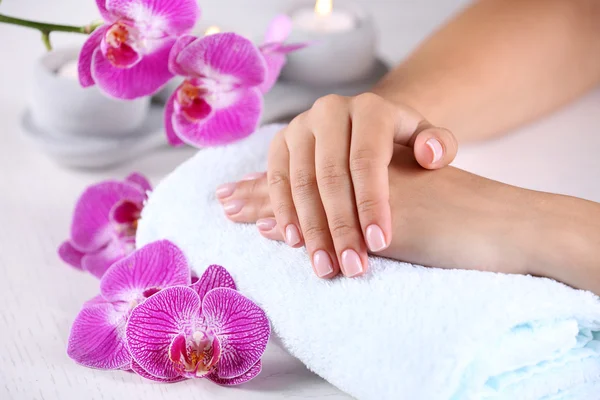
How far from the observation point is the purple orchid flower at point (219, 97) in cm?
71

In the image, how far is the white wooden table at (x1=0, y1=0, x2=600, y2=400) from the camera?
0.61 metres

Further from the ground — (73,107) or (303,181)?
(303,181)

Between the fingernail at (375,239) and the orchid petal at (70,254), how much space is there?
1.08 ft

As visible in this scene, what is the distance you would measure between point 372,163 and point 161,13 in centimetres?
23

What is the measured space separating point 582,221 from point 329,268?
22cm

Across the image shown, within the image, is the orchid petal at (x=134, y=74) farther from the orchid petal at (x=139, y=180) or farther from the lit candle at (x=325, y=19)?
the lit candle at (x=325, y=19)

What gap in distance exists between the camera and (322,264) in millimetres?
594

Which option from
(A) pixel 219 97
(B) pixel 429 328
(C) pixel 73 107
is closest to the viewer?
(B) pixel 429 328

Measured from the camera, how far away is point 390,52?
1325 millimetres

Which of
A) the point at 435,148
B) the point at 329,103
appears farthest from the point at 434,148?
the point at 329,103

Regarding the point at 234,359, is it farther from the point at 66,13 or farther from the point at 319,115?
the point at 66,13

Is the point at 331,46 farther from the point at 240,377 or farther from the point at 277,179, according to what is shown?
the point at 240,377

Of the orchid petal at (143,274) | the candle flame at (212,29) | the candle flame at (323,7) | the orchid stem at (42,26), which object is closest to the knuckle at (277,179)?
the orchid petal at (143,274)

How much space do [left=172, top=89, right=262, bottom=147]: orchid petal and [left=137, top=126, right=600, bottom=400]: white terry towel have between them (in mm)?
163
